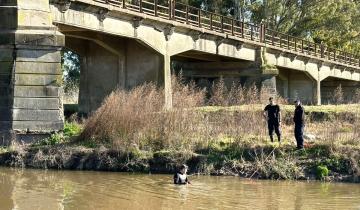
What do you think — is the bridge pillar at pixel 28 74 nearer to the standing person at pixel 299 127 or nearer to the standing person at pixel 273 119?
the standing person at pixel 273 119

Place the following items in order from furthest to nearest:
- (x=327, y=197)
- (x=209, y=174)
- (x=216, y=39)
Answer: (x=216, y=39), (x=209, y=174), (x=327, y=197)

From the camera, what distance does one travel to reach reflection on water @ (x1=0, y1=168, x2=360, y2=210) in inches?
488

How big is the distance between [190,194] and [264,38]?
31.3 m

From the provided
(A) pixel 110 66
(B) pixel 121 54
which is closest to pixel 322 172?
(B) pixel 121 54

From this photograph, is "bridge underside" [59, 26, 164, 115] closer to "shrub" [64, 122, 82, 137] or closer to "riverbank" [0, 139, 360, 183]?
"shrub" [64, 122, 82, 137]

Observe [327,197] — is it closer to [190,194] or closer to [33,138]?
[190,194]

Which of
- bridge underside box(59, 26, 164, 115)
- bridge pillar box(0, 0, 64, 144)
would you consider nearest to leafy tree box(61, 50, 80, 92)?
bridge underside box(59, 26, 164, 115)

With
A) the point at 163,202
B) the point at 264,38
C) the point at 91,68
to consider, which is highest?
the point at 264,38

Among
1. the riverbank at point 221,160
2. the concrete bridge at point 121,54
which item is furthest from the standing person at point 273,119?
the concrete bridge at point 121,54

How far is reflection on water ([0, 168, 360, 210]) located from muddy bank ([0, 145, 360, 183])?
63 centimetres

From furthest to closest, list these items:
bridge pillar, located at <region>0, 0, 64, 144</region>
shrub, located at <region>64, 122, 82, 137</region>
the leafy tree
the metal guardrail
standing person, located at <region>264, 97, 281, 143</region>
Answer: the leafy tree < the metal guardrail < bridge pillar, located at <region>0, 0, 64, 144</region> < shrub, located at <region>64, 122, 82, 137</region> < standing person, located at <region>264, 97, 281, 143</region>

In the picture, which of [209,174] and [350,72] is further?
[350,72]

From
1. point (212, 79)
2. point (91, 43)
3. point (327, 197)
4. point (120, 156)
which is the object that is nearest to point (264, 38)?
point (212, 79)

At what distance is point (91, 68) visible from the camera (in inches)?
1395
